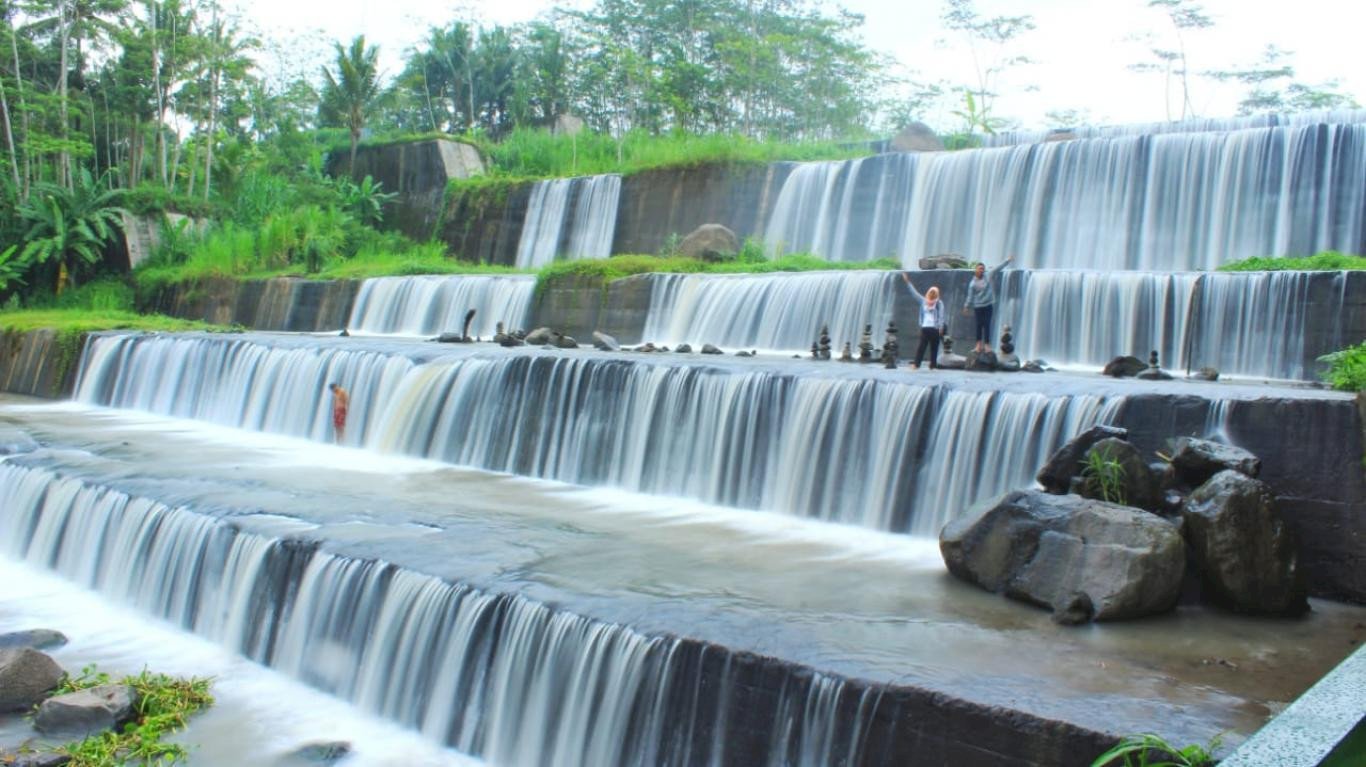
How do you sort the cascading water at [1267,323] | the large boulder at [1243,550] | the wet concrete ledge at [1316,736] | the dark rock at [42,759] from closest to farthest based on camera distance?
1. the wet concrete ledge at [1316,736]
2. the dark rock at [42,759]
3. the large boulder at [1243,550]
4. the cascading water at [1267,323]

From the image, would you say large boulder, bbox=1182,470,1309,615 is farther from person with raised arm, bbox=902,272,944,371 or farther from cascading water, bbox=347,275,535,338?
cascading water, bbox=347,275,535,338

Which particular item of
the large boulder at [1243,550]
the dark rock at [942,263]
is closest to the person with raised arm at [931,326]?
the dark rock at [942,263]

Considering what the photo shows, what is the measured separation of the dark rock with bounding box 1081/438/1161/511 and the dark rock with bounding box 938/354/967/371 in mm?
5428

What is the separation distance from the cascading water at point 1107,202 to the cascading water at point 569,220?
4950mm

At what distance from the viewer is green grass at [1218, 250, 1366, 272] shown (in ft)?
46.2

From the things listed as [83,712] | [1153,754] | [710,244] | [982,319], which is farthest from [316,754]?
[710,244]

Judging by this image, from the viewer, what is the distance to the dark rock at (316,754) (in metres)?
6.39

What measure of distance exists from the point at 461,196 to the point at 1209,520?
83.4ft

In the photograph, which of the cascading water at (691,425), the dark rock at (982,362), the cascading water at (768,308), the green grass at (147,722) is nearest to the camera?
the green grass at (147,722)

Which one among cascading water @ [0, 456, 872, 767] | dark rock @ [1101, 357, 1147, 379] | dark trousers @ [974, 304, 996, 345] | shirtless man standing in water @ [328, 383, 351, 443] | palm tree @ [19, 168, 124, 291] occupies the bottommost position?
cascading water @ [0, 456, 872, 767]

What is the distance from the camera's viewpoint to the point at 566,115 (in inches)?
1768

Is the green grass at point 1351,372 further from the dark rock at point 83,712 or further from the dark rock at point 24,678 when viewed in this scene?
the dark rock at point 24,678

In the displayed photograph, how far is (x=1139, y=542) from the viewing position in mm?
6840

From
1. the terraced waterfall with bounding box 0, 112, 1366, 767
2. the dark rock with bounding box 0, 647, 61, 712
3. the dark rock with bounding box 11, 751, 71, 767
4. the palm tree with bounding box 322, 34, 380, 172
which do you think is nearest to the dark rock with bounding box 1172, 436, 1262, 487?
the terraced waterfall with bounding box 0, 112, 1366, 767
